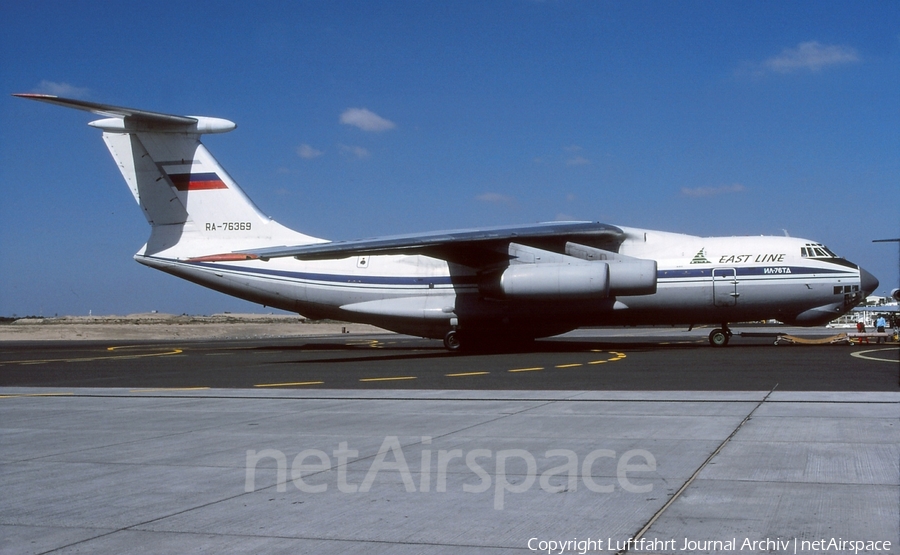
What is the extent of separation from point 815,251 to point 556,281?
6.56 meters

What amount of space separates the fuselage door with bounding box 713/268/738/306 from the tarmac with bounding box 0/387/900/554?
10.4 meters

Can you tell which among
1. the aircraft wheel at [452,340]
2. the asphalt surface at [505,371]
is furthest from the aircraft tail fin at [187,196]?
the aircraft wheel at [452,340]

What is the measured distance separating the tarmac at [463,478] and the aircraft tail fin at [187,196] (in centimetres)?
1414

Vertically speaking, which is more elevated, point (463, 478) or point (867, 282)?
point (867, 282)

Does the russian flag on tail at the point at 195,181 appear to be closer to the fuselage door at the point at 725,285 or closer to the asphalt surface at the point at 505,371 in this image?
the asphalt surface at the point at 505,371

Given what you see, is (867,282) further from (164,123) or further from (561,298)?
(164,123)

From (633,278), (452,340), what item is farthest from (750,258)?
(452,340)

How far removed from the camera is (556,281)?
18406 millimetres

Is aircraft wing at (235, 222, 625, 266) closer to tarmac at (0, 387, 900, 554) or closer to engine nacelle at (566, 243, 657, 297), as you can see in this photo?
engine nacelle at (566, 243, 657, 297)

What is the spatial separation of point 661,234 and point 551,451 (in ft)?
50.2

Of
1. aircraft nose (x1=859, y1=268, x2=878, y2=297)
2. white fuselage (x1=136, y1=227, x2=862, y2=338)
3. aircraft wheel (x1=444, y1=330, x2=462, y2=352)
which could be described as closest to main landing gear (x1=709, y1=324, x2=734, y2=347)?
white fuselage (x1=136, y1=227, x2=862, y2=338)

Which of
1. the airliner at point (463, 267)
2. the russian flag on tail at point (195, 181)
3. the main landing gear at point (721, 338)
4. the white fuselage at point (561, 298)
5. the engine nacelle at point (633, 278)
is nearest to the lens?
the engine nacelle at point (633, 278)

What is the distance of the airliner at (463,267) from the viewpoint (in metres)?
18.8

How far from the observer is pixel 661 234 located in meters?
20.4
